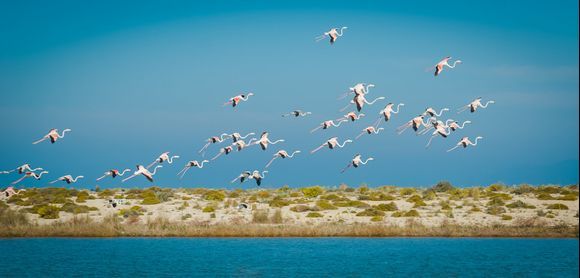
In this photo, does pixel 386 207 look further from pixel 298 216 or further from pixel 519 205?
pixel 519 205

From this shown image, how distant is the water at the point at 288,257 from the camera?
39.4 meters

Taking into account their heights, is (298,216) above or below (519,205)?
below

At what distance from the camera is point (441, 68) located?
114 feet

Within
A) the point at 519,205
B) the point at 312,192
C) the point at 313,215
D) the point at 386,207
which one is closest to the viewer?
the point at 313,215

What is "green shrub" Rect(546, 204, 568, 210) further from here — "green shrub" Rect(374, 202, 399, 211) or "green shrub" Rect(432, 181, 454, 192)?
"green shrub" Rect(432, 181, 454, 192)

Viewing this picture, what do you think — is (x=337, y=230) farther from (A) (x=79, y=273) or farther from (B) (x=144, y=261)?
(A) (x=79, y=273)

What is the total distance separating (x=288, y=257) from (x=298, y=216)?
12.0 m

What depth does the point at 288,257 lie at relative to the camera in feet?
145

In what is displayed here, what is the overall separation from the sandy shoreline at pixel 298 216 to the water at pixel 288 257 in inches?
29.4

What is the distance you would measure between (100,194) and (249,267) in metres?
39.8

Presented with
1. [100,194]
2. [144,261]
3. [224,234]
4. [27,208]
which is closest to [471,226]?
[224,234]

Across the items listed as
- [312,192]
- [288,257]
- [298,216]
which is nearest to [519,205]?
[298,216]

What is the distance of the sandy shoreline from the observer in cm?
4941

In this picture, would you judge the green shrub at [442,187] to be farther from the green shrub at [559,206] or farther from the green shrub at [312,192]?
the green shrub at [559,206]
